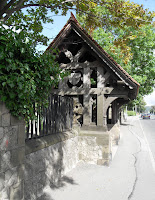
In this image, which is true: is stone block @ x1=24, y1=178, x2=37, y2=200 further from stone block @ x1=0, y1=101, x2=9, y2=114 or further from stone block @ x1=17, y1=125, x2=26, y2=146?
stone block @ x1=0, y1=101, x2=9, y2=114

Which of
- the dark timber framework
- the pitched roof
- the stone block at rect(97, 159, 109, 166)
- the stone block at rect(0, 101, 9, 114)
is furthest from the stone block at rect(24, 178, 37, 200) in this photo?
the pitched roof

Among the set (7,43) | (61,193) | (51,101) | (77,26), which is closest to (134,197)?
(61,193)

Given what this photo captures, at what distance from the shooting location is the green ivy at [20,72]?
9.26 ft

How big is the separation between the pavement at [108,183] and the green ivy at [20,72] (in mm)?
2498

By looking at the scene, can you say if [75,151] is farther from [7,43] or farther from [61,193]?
[7,43]

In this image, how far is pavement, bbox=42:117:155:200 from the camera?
4.63m

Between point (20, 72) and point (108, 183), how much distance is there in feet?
13.8

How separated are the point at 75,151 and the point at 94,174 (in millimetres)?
1112

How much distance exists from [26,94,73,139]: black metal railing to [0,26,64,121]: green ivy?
95 centimetres

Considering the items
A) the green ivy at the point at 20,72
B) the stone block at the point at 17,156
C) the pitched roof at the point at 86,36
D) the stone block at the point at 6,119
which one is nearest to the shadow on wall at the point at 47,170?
the stone block at the point at 17,156

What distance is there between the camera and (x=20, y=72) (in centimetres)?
308

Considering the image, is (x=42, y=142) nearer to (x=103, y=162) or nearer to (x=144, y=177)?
(x=103, y=162)

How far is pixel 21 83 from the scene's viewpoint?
2.94 metres

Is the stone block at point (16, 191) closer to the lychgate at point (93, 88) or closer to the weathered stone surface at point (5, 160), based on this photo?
the weathered stone surface at point (5, 160)
